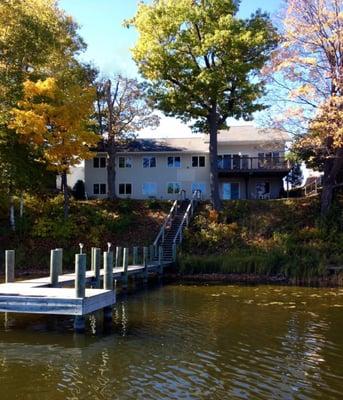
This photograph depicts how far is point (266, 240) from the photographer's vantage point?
3303 centimetres

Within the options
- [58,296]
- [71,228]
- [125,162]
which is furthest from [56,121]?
[58,296]

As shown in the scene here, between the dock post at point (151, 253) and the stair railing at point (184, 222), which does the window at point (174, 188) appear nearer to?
the stair railing at point (184, 222)

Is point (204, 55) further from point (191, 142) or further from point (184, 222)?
point (191, 142)

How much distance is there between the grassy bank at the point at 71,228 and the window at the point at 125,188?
30.9 ft

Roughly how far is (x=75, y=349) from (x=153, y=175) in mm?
36532

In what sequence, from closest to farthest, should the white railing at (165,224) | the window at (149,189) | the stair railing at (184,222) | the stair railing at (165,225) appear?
the stair railing at (184,222)
the stair railing at (165,225)
the white railing at (165,224)
the window at (149,189)

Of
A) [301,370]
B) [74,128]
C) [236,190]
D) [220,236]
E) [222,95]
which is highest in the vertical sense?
[222,95]

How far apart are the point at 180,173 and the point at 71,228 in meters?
15.8

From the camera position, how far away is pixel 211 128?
122 feet

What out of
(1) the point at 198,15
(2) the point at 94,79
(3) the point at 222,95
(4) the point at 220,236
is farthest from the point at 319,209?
(2) the point at 94,79

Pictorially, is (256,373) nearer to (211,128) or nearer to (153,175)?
(211,128)

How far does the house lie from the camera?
47438 mm

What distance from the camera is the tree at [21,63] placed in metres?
29.0

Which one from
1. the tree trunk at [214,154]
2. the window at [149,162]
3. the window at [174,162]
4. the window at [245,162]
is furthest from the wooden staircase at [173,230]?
the window at [149,162]
